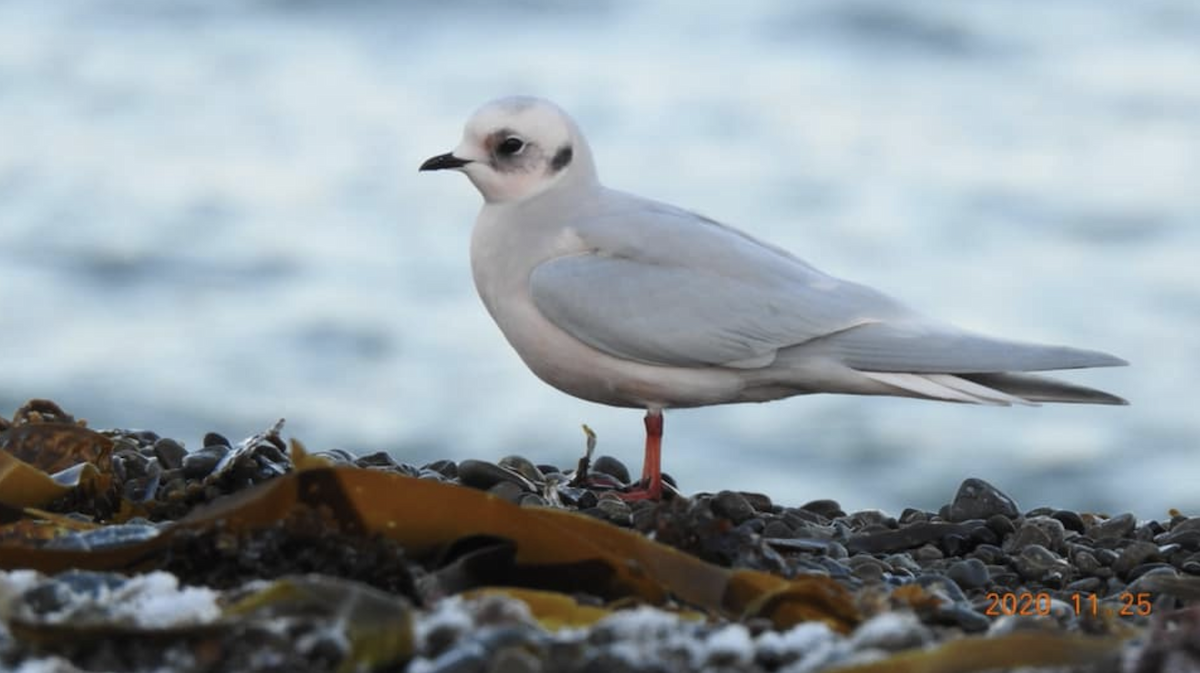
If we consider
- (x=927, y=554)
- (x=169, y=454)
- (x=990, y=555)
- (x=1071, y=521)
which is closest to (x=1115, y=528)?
(x=1071, y=521)

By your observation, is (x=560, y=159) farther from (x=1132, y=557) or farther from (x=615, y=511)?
(x=1132, y=557)

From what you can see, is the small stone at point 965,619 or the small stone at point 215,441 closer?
the small stone at point 965,619

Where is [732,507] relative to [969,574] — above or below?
above

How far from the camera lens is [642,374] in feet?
18.5

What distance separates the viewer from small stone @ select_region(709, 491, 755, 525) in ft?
16.3

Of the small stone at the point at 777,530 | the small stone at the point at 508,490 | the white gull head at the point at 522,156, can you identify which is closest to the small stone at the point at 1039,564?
the small stone at the point at 777,530

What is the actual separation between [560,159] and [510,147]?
0.15 m

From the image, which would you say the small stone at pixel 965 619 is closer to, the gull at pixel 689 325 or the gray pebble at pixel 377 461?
A: the gull at pixel 689 325

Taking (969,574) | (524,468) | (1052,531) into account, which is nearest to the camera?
(969,574)

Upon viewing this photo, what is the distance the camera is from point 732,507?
5023 mm

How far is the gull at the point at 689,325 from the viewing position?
5.57 metres

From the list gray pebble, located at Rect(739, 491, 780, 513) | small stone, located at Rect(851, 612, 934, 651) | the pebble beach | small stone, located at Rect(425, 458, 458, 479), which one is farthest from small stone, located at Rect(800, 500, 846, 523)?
small stone, located at Rect(851, 612, 934, 651)

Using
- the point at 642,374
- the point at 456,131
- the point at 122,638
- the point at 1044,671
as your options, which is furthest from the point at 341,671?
the point at 456,131

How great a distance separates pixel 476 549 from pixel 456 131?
9.75 meters
